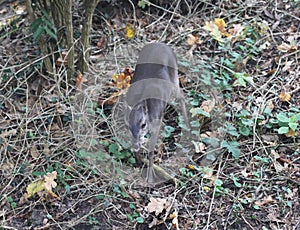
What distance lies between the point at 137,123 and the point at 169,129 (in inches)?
27.1

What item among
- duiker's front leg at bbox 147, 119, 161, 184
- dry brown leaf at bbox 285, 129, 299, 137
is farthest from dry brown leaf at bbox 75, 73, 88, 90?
dry brown leaf at bbox 285, 129, 299, 137

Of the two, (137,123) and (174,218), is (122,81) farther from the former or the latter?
(174,218)

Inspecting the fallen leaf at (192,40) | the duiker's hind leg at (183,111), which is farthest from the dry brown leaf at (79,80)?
the fallen leaf at (192,40)

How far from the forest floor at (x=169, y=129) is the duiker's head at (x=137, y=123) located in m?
0.36

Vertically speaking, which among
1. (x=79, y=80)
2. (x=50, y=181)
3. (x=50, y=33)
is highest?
(x=50, y=33)

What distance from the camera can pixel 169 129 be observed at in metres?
4.55

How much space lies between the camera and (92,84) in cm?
496

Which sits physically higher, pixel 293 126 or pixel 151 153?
pixel 151 153

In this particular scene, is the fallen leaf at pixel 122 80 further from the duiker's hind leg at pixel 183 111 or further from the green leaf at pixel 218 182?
the green leaf at pixel 218 182

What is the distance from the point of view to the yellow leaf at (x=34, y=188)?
4109mm

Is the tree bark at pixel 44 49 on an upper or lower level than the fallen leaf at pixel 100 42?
upper

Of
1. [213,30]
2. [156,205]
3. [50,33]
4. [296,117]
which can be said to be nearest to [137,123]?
[156,205]

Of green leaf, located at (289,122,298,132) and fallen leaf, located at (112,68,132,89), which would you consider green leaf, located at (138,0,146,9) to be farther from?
green leaf, located at (289,122,298,132)

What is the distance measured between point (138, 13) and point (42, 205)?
2.54 metres
